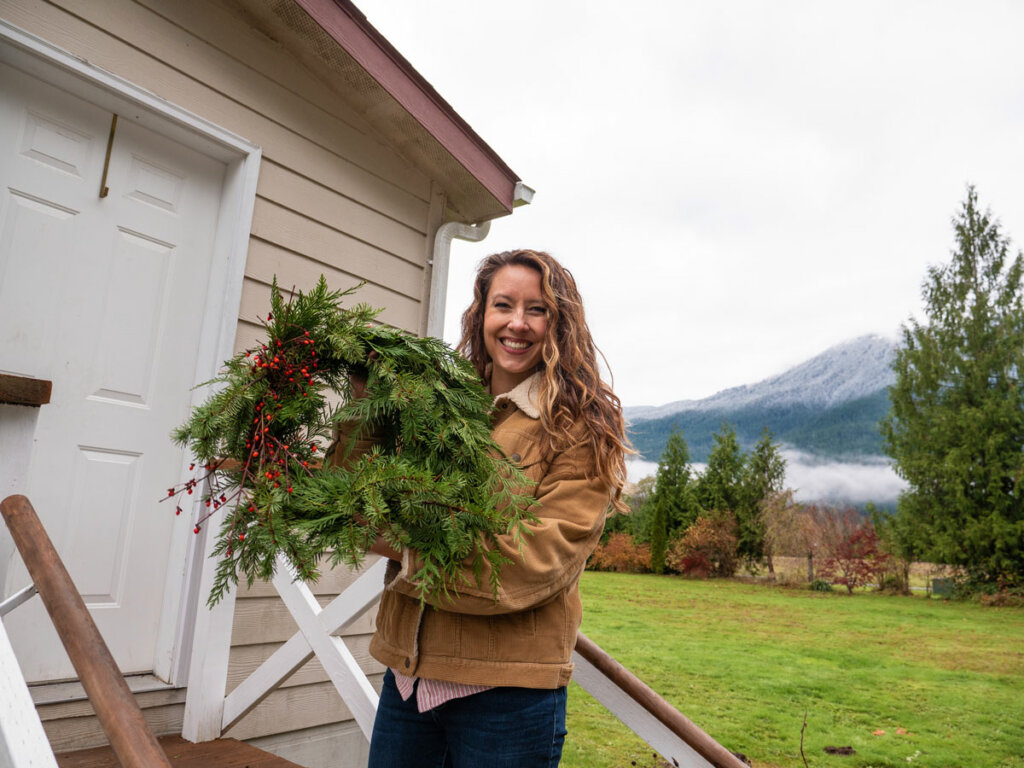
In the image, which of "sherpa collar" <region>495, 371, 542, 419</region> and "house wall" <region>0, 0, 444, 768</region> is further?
"house wall" <region>0, 0, 444, 768</region>

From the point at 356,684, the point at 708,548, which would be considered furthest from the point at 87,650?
the point at 708,548

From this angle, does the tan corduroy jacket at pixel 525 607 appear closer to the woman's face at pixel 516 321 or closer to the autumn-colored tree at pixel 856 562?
the woman's face at pixel 516 321

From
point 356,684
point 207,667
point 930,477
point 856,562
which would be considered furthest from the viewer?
point 930,477

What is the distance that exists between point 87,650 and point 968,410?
64.9 feet

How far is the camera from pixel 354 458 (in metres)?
1.17

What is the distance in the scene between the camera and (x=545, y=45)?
188 feet

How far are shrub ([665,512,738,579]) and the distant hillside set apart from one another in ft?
300

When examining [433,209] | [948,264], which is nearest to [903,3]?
[948,264]

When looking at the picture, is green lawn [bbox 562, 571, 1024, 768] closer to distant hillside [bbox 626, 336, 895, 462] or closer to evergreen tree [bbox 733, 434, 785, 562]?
evergreen tree [bbox 733, 434, 785, 562]

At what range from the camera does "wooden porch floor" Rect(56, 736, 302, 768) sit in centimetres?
196

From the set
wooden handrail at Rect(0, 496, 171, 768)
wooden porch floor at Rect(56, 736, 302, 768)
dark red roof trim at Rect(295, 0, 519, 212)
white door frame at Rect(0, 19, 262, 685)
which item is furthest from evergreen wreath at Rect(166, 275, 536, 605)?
dark red roof trim at Rect(295, 0, 519, 212)

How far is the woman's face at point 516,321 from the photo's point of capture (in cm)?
138

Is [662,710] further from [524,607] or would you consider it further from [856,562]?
[856,562]

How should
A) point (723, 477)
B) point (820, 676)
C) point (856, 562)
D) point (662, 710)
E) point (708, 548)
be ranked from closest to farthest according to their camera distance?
point (662, 710), point (820, 676), point (856, 562), point (708, 548), point (723, 477)
